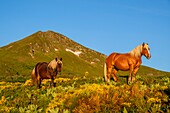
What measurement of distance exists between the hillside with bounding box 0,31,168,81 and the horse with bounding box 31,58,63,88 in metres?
80.5

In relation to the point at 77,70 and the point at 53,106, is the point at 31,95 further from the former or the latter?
the point at 77,70

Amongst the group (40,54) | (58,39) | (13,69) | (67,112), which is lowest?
(67,112)

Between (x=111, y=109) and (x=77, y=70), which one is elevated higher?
(x=77, y=70)

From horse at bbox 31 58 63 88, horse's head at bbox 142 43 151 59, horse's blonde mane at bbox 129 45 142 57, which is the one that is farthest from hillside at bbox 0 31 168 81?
horse's head at bbox 142 43 151 59

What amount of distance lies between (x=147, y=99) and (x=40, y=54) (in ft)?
466

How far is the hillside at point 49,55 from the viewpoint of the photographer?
118 m

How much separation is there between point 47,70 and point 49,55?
13367 centimetres

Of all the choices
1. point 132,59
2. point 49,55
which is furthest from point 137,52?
point 49,55

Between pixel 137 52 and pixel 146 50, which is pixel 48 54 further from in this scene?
pixel 146 50

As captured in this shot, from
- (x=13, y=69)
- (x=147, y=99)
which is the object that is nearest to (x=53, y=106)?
(x=147, y=99)

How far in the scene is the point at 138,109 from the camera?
914cm

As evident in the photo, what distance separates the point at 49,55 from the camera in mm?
153875

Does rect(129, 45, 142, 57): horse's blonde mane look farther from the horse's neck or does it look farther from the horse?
the horse

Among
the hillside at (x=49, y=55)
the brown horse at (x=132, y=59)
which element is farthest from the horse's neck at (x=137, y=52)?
the hillside at (x=49, y=55)
